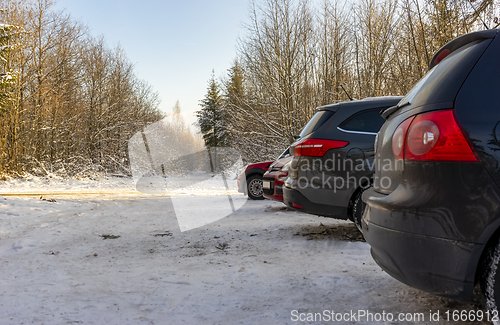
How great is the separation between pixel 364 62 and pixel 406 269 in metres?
15.9

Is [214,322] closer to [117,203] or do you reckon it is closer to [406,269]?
[406,269]

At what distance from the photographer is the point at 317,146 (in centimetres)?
434

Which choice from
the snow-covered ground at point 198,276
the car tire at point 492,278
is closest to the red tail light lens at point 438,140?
the car tire at point 492,278

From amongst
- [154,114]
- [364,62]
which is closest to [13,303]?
[364,62]

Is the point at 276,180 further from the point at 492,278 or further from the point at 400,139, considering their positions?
the point at 492,278

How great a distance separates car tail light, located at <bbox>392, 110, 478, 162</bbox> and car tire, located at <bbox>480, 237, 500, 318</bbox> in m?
0.47

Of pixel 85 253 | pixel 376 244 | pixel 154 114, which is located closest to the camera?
pixel 376 244

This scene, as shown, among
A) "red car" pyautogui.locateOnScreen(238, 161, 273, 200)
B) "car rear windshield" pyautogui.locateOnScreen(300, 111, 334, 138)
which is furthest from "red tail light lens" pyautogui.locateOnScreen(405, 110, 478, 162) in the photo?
"red car" pyautogui.locateOnScreen(238, 161, 273, 200)

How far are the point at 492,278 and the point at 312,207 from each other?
2695 millimetres

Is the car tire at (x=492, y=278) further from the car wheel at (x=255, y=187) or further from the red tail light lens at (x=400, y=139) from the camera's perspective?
the car wheel at (x=255, y=187)

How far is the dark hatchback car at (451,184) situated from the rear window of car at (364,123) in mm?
2308

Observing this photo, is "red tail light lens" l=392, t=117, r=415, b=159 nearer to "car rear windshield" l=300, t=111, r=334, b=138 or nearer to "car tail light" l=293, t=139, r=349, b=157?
"car tail light" l=293, t=139, r=349, b=157

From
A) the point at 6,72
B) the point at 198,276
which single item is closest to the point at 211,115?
the point at 6,72

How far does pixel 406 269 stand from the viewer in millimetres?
1875
